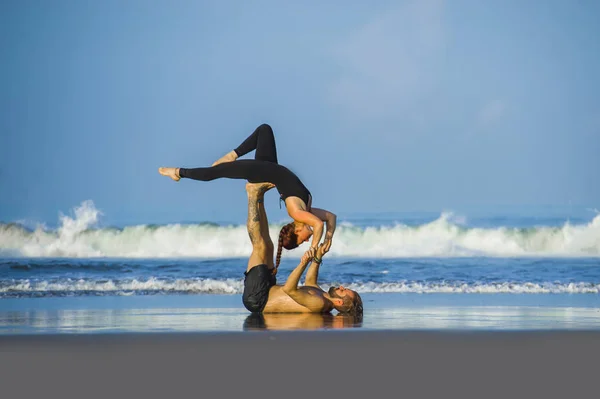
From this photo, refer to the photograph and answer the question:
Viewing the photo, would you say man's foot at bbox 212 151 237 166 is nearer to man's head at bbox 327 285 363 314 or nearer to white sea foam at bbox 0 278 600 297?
man's head at bbox 327 285 363 314

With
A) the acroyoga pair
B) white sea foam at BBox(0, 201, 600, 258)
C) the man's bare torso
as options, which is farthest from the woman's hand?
white sea foam at BBox(0, 201, 600, 258)

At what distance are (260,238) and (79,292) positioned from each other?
19.2ft

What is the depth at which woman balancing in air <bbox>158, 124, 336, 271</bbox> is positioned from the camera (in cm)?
826

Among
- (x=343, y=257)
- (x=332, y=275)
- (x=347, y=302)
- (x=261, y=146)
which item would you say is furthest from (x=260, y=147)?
(x=343, y=257)

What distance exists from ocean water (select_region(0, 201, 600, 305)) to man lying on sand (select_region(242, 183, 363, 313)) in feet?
16.9

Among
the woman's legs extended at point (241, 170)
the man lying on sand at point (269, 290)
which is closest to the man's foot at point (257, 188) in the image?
the man lying on sand at point (269, 290)

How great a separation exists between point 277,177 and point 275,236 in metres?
16.3

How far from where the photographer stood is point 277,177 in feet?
28.0

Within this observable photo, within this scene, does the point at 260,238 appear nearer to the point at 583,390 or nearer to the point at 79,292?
the point at 583,390

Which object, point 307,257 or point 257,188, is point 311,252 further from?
point 257,188

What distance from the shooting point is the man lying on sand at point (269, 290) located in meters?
8.54

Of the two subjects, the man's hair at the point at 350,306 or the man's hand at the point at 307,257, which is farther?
the man's hair at the point at 350,306

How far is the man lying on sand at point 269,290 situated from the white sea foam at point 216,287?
527cm

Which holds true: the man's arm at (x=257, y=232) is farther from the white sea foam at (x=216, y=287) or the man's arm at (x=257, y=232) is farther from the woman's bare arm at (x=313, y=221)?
the white sea foam at (x=216, y=287)
